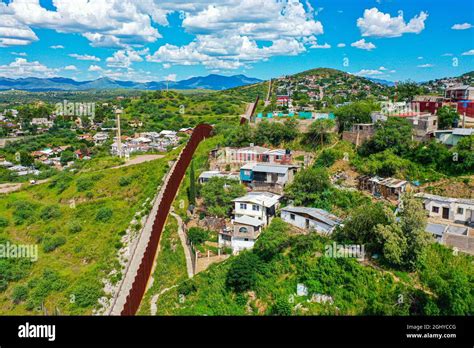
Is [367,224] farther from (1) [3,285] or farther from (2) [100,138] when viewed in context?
(2) [100,138]

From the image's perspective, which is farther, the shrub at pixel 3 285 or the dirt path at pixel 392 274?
the shrub at pixel 3 285

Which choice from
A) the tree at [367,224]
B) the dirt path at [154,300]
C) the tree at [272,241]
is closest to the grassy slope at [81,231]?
the dirt path at [154,300]

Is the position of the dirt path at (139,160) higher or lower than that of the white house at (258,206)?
higher

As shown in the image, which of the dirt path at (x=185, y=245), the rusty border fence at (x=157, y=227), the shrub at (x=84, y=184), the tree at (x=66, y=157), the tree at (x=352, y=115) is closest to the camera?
the rusty border fence at (x=157, y=227)

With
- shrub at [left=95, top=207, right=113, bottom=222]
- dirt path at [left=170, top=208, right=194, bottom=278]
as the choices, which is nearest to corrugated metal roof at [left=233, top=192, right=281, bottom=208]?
dirt path at [left=170, top=208, right=194, bottom=278]

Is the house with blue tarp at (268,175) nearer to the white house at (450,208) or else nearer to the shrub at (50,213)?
the white house at (450,208)

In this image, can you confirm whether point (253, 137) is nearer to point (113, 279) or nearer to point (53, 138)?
point (113, 279)

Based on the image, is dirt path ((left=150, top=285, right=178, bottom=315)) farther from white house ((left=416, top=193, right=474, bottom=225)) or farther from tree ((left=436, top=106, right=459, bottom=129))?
tree ((left=436, top=106, right=459, bottom=129))

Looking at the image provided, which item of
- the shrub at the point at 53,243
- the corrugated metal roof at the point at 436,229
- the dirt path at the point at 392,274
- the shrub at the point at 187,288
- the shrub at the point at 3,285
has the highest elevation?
the corrugated metal roof at the point at 436,229
